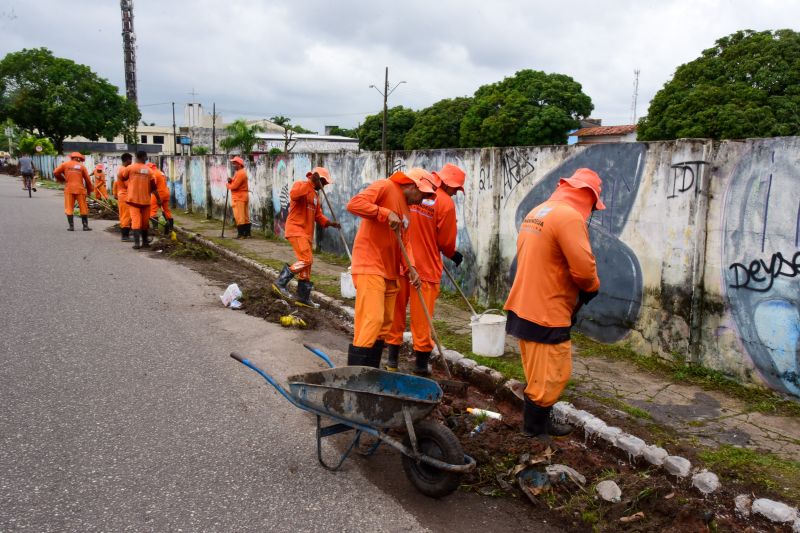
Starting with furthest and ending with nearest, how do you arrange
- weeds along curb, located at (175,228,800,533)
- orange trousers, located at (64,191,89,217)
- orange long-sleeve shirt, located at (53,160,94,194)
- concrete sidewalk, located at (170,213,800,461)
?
orange trousers, located at (64,191,89,217) < orange long-sleeve shirt, located at (53,160,94,194) < concrete sidewalk, located at (170,213,800,461) < weeds along curb, located at (175,228,800,533)

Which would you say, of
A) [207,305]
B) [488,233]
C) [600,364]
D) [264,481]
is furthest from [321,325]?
[264,481]

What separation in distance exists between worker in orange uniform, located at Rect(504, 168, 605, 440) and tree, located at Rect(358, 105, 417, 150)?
5406cm

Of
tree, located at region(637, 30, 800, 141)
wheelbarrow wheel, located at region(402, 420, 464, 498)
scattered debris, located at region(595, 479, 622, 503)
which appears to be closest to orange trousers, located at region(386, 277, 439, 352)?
wheelbarrow wheel, located at region(402, 420, 464, 498)

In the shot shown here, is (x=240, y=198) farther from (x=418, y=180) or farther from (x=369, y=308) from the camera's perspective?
(x=369, y=308)

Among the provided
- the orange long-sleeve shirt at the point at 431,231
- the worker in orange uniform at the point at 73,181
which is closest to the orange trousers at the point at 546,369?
the orange long-sleeve shirt at the point at 431,231

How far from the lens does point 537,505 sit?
3.58 m

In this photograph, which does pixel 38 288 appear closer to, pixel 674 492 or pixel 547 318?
pixel 547 318

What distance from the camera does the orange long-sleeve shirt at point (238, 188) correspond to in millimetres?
14758

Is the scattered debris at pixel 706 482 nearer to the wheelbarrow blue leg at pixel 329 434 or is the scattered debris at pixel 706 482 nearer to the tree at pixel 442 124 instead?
the wheelbarrow blue leg at pixel 329 434

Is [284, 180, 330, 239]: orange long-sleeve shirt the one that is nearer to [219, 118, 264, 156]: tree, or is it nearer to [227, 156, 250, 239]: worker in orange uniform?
[227, 156, 250, 239]: worker in orange uniform

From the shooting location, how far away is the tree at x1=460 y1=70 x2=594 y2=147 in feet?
148

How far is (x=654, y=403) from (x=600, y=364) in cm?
98

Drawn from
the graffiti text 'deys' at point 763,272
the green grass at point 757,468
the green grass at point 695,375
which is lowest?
the green grass at point 757,468

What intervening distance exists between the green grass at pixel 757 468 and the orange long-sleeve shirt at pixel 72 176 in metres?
15.2
